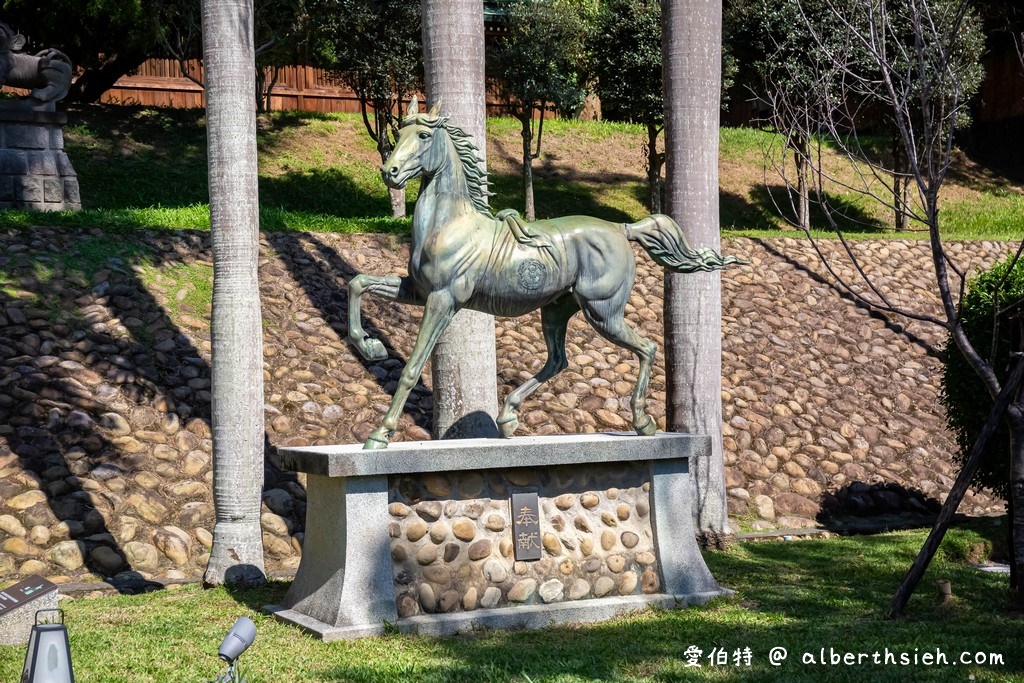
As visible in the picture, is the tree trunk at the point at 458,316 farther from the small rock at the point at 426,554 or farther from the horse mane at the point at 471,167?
the small rock at the point at 426,554

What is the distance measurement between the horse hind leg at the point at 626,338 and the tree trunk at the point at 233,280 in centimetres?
258

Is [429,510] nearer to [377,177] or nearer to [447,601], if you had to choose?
[447,601]

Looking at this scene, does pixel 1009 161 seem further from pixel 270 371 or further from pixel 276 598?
pixel 276 598

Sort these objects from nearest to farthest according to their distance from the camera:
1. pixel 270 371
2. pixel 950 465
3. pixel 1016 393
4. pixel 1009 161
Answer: pixel 1016 393 < pixel 270 371 < pixel 950 465 < pixel 1009 161

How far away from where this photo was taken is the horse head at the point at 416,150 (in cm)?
650

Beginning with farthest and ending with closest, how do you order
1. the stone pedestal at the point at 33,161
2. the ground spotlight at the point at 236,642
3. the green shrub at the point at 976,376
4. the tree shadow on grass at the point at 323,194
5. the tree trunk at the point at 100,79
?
1. the tree trunk at the point at 100,79
2. the tree shadow on grass at the point at 323,194
3. the stone pedestal at the point at 33,161
4. the green shrub at the point at 976,376
5. the ground spotlight at the point at 236,642

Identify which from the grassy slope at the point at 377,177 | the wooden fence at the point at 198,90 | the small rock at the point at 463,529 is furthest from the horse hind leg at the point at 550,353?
the wooden fence at the point at 198,90

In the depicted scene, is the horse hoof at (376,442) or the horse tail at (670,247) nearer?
the horse hoof at (376,442)

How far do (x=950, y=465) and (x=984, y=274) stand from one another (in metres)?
2.59

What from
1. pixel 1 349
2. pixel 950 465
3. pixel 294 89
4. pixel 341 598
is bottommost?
pixel 950 465

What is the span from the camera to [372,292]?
6.70m

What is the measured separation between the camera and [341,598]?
248 inches

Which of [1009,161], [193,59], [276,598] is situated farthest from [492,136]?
[276,598]

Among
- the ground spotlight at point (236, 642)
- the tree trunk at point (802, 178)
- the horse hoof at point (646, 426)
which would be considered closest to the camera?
the ground spotlight at point (236, 642)
